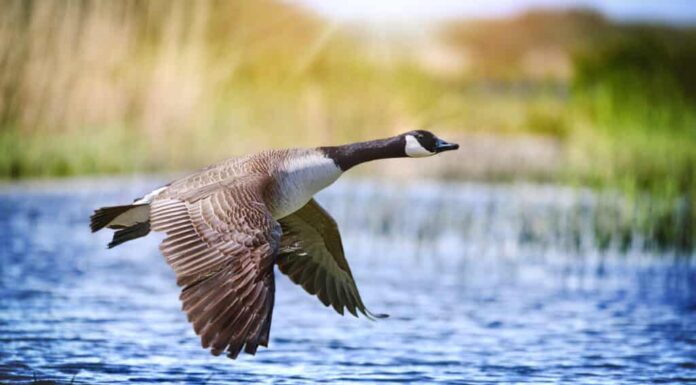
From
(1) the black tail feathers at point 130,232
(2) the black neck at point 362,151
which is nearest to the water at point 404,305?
(1) the black tail feathers at point 130,232

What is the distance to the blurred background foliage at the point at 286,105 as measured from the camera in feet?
50.7

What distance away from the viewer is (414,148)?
717cm

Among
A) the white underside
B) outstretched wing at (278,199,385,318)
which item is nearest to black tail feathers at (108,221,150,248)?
the white underside

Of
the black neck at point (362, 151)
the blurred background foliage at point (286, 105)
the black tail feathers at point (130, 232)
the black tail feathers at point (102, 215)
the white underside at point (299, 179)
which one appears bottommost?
the black tail feathers at point (130, 232)

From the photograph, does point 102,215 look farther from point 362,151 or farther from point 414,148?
point 414,148

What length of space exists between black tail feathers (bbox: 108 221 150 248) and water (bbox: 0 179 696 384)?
959 millimetres

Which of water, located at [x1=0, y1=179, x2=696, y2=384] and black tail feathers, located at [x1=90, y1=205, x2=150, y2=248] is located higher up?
black tail feathers, located at [x1=90, y1=205, x2=150, y2=248]

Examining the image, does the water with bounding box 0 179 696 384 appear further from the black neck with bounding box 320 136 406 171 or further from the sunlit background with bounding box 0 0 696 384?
the black neck with bounding box 320 136 406 171

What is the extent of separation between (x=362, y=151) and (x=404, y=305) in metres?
3.90

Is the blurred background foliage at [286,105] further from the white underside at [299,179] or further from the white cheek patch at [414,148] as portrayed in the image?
the white underside at [299,179]

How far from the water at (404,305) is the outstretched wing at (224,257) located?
144 centimetres

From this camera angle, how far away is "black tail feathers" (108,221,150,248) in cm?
700

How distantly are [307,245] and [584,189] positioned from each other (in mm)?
8397

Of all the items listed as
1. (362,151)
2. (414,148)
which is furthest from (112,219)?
(414,148)
